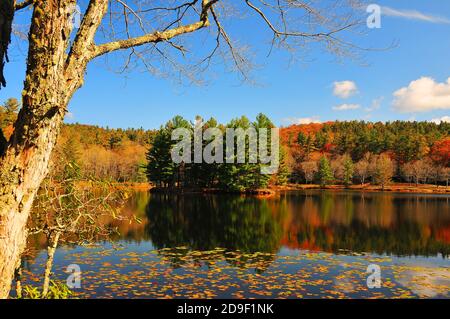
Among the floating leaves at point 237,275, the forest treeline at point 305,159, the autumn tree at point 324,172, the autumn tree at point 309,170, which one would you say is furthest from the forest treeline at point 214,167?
the floating leaves at point 237,275

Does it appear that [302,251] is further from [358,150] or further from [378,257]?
[358,150]

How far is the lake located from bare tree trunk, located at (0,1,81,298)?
4.73 metres

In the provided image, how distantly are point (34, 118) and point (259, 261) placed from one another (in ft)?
30.9

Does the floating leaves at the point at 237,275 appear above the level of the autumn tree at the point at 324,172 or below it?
below

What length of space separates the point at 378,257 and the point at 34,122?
11646mm

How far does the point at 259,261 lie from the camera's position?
36.5 feet

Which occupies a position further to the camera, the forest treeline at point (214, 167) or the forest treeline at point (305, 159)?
the forest treeline at point (305, 159)

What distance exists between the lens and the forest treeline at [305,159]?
49.3m

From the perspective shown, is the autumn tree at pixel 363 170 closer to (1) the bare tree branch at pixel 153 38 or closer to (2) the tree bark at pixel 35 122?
(1) the bare tree branch at pixel 153 38

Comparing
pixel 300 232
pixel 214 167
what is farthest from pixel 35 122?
pixel 214 167

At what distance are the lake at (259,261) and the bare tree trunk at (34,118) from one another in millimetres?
4725

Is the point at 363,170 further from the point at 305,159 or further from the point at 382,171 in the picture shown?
the point at 305,159

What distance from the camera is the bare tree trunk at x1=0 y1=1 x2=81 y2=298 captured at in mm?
2549

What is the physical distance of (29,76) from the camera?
2.58 meters
